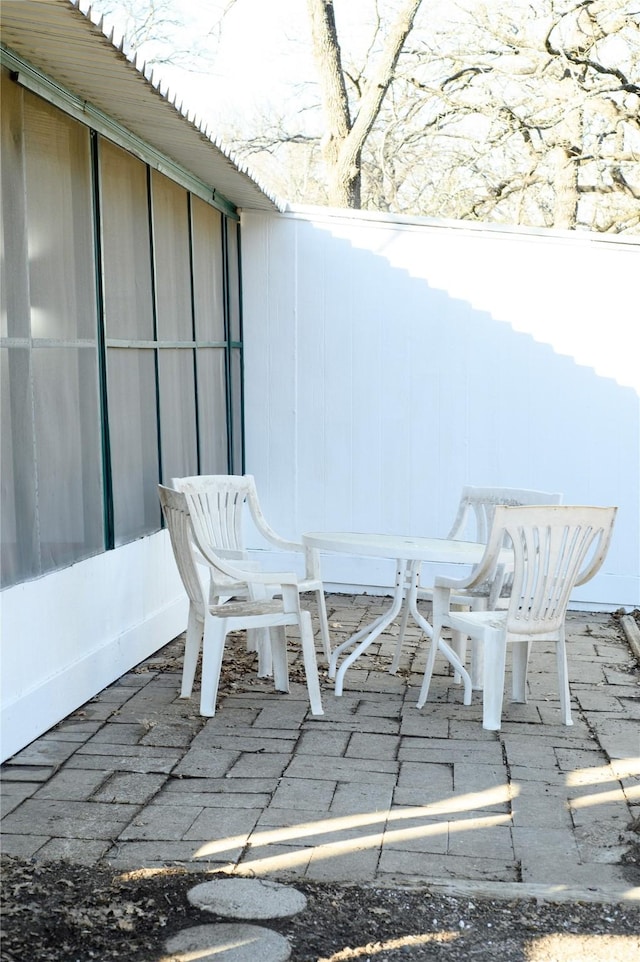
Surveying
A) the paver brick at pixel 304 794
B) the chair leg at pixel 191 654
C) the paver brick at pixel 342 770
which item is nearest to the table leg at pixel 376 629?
the chair leg at pixel 191 654

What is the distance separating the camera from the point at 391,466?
7.40 metres

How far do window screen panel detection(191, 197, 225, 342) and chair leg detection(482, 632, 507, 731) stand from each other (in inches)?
120

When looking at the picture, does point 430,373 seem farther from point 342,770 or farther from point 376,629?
point 342,770

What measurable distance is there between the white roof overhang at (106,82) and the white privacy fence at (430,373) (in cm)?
122

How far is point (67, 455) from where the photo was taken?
457 centimetres

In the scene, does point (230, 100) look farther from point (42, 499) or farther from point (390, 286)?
point (42, 499)

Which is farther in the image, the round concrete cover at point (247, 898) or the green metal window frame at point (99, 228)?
the green metal window frame at point (99, 228)

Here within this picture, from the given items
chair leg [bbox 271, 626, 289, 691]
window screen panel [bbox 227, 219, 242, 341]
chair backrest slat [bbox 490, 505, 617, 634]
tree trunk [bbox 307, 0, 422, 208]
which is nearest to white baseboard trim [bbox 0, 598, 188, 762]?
chair leg [bbox 271, 626, 289, 691]

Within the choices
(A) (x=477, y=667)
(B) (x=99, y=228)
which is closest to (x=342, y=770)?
(A) (x=477, y=667)

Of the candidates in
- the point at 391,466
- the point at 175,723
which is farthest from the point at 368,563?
the point at 175,723

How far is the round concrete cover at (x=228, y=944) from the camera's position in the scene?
2.55m

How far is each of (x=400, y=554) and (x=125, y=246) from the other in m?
2.02

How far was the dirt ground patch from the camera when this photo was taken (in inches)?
102

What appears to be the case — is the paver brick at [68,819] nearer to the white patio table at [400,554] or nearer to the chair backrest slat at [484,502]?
the white patio table at [400,554]
